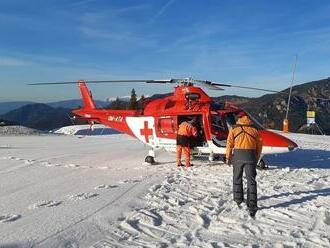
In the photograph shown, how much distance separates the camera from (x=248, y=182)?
28.7ft

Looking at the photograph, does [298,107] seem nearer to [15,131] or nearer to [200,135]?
[15,131]

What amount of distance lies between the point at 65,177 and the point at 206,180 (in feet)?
12.2

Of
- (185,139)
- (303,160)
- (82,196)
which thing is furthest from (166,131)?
(82,196)

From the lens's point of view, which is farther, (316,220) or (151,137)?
(151,137)

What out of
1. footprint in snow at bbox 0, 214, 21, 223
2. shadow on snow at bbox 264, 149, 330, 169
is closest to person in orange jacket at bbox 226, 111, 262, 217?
footprint in snow at bbox 0, 214, 21, 223

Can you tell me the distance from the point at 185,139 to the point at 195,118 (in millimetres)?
909

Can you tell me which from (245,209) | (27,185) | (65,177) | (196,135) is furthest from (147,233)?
(196,135)

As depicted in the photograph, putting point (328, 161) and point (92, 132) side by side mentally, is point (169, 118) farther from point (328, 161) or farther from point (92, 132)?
point (92, 132)

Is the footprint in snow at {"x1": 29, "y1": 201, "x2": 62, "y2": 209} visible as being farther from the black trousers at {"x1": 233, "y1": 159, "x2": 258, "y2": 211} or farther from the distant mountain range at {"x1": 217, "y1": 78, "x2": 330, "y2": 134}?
the distant mountain range at {"x1": 217, "y1": 78, "x2": 330, "y2": 134}

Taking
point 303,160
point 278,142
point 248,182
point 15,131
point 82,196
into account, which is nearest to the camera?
point 248,182

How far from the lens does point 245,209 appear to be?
8.71m

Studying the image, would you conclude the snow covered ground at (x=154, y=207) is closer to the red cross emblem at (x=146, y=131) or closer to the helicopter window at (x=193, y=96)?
the red cross emblem at (x=146, y=131)

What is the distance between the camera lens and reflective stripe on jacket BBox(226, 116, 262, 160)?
8797 millimetres

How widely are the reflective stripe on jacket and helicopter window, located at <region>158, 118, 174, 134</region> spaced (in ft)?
21.6
